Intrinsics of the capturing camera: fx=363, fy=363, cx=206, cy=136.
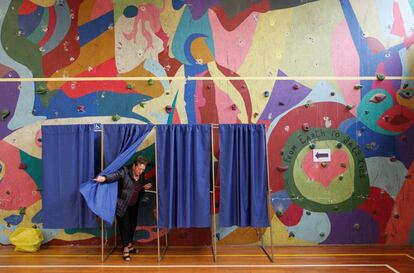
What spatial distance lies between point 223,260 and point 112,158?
180 cm

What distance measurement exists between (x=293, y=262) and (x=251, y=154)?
4.32 feet

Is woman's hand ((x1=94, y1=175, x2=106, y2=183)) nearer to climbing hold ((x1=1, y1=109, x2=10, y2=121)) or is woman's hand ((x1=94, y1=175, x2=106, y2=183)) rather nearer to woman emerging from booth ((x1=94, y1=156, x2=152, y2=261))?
woman emerging from booth ((x1=94, y1=156, x2=152, y2=261))

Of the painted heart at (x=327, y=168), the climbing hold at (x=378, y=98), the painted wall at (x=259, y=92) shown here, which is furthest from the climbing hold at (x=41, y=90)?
the climbing hold at (x=378, y=98)

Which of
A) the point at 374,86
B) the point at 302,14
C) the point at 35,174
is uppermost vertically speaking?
the point at 302,14

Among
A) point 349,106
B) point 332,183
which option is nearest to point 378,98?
point 349,106

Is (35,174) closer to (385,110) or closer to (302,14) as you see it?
(302,14)

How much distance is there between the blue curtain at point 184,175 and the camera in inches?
168

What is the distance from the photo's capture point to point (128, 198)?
4328 mm

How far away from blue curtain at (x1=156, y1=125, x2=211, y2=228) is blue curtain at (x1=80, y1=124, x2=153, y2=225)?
0.30 metres

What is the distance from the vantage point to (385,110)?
4.80 meters

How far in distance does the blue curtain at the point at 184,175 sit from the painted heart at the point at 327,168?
54.3 inches

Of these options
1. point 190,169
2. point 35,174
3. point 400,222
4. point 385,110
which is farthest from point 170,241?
point 385,110

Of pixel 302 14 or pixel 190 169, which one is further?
pixel 302 14

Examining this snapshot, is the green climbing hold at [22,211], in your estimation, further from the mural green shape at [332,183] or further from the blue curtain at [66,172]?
the mural green shape at [332,183]
